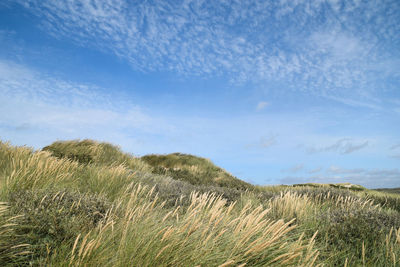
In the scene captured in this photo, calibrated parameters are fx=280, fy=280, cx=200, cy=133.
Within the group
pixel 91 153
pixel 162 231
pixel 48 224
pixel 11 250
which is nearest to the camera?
pixel 162 231

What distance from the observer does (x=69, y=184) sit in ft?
20.1

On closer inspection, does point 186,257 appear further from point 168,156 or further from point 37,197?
point 168,156

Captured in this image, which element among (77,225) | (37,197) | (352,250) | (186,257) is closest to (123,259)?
(186,257)

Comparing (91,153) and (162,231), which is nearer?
(162,231)

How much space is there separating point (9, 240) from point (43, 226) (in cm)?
→ 33

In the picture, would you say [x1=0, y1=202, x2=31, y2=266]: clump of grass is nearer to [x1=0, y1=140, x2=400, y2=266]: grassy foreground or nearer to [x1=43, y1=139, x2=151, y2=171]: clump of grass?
[x1=0, y1=140, x2=400, y2=266]: grassy foreground

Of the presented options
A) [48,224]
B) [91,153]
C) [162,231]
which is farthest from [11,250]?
[91,153]

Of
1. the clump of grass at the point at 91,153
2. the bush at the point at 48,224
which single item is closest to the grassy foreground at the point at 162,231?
the bush at the point at 48,224

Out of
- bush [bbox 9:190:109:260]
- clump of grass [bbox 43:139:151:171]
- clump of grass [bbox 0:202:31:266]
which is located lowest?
clump of grass [bbox 0:202:31:266]

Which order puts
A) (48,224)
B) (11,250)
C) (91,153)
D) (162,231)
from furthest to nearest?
(91,153) → (48,224) → (11,250) → (162,231)

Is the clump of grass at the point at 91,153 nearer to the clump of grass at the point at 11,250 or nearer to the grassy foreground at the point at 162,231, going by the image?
the grassy foreground at the point at 162,231

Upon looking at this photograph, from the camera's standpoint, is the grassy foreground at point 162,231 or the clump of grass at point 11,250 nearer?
the grassy foreground at point 162,231

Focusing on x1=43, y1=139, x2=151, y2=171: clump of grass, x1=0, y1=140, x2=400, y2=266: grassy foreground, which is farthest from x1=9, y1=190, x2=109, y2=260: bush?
x1=43, y1=139, x2=151, y2=171: clump of grass

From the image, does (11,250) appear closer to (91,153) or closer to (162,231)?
(162,231)
